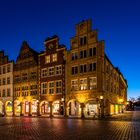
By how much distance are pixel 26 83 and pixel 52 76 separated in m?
8.49

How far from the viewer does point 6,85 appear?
59.5 metres

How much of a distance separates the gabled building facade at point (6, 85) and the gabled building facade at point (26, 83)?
1.67 m

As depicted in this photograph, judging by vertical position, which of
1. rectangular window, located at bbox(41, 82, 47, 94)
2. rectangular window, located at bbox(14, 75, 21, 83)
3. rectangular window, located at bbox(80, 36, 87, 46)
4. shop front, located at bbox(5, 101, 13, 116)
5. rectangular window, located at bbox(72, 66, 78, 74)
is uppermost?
rectangular window, located at bbox(80, 36, 87, 46)

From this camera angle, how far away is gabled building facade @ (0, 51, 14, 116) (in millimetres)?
58531

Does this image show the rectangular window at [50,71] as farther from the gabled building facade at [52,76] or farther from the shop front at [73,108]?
the shop front at [73,108]

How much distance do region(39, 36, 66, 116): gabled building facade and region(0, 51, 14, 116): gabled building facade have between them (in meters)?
10.2

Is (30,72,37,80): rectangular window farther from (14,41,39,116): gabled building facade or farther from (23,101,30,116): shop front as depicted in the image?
(23,101,30,116): shop front

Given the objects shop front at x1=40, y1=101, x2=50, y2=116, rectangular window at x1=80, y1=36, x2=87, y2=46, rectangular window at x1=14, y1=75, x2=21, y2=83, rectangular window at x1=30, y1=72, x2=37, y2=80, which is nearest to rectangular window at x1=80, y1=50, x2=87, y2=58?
rectangular window at x1=80, y1=36, x2=87, y2=46

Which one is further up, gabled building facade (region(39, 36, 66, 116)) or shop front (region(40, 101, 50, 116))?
gabled building facade (region(39, 36, 66, 116))

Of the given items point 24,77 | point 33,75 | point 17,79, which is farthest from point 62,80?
point 17,79

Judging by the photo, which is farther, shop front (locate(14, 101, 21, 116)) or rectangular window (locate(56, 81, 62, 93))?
shop front (locate(14, 101, 21, 116))

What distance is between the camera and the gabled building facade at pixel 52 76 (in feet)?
158

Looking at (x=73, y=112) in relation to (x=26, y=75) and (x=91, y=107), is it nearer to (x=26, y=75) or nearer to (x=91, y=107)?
(x=91, y=107)

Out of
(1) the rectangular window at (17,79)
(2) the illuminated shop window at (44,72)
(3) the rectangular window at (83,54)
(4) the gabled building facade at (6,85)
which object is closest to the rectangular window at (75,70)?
(3) the rectangular window at (83,54)
